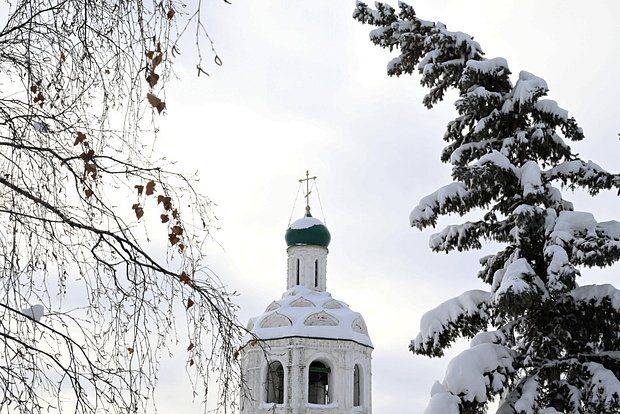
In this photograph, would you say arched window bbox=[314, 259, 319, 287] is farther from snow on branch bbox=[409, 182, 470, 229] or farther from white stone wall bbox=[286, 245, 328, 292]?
snow on branch bbox=[409, 182, 470, 229]

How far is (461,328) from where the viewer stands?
891 centimetres

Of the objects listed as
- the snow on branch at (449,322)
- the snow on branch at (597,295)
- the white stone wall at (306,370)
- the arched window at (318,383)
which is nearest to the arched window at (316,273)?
the white stone wall at (306,370)

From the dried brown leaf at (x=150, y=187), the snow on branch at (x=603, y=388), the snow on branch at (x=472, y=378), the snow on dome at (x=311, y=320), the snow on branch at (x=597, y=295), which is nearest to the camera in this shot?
the dried brown leaf at (x=150, y=187)

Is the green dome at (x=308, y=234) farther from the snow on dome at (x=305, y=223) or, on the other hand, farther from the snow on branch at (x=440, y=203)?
the snow on branch at (x=440, y=203)

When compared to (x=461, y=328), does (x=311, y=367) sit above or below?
above

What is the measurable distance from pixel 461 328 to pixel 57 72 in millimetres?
5969

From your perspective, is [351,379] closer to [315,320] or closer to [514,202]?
[315,320]

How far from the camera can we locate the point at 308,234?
88.2 ft

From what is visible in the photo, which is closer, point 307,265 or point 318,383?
point 318,383

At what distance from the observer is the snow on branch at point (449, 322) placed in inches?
347

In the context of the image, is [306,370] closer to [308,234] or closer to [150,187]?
[308,234]

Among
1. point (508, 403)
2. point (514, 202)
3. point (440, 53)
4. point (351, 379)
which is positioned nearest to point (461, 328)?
point (508, 403)

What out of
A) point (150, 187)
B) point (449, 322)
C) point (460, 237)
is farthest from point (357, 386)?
point (150, 187)

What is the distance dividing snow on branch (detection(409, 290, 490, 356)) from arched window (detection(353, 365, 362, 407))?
53.7 ft
